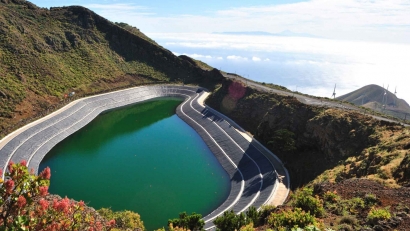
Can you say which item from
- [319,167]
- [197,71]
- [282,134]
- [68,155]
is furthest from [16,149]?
[197,71]

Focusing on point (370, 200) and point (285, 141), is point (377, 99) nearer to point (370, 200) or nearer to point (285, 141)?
point (285, 141)

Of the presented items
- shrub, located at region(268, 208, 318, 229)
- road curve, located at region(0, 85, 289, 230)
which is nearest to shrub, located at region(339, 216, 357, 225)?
shrub, located at region(268, 208, 318, 229)

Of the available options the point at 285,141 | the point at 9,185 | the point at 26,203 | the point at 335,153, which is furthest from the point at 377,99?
the point at 9,185

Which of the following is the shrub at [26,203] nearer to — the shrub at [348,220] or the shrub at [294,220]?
the shrub at [294,220]

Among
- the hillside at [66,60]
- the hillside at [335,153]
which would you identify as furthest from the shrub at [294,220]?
the hillside at [66,60]

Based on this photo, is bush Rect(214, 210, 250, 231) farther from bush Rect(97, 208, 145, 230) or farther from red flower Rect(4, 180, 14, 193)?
red flower Rect(4, 180, 14, 193)
